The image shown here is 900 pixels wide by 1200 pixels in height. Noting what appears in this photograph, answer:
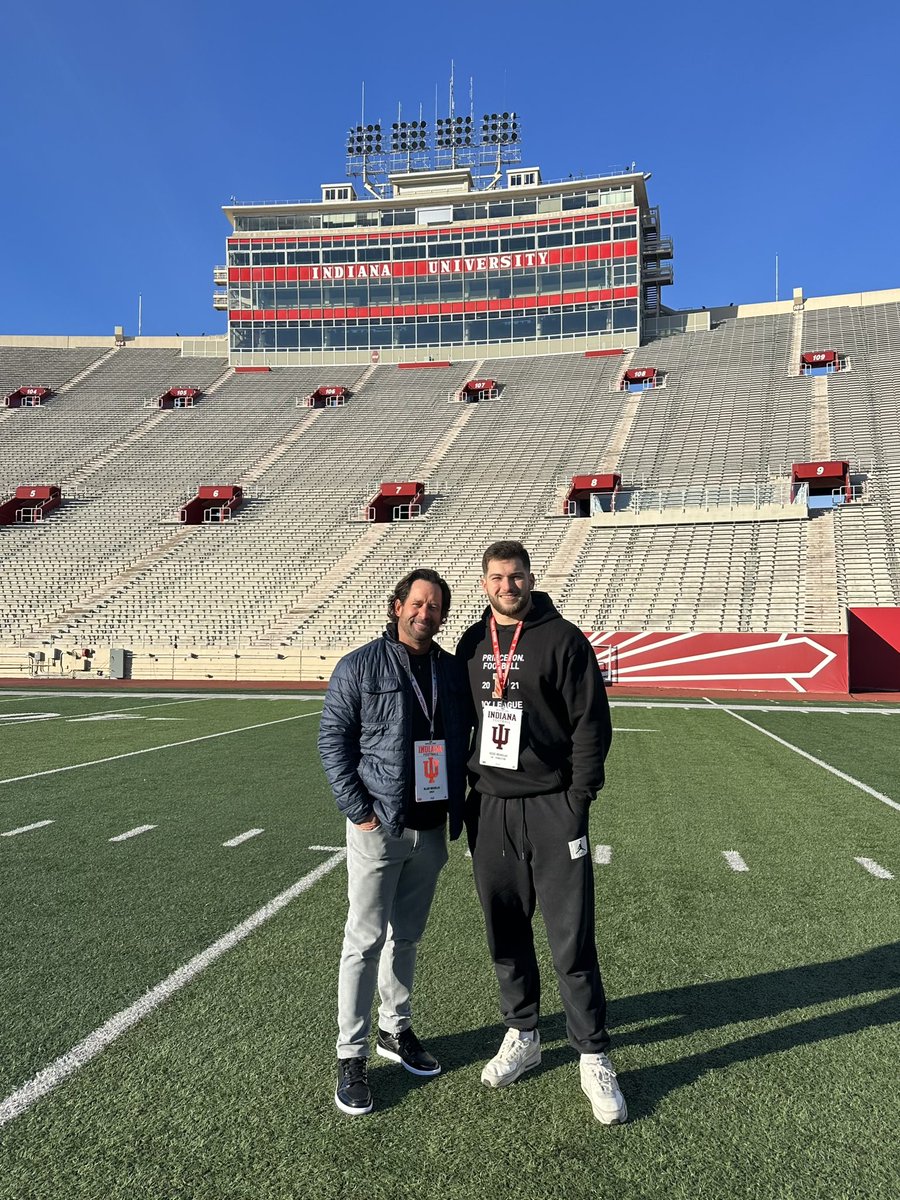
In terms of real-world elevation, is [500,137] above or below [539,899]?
above

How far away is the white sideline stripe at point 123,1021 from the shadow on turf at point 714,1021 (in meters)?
1.18

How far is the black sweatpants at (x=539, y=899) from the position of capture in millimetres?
2904

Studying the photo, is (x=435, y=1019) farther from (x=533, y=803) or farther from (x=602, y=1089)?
(x=533, y=803)

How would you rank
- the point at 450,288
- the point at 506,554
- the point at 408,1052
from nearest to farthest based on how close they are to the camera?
1. the point at 408,1052
2. the point at 506,554
3. the point at 450,288

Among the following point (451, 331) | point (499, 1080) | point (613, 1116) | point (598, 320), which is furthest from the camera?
point (451, 331)

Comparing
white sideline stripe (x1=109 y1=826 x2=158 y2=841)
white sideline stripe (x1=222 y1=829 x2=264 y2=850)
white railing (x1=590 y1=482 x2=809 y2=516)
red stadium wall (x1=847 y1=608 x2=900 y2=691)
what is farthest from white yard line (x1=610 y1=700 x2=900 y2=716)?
white railing (x1=590 y1=482 x2=809 y2=516)

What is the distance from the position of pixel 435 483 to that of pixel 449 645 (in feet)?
40.8

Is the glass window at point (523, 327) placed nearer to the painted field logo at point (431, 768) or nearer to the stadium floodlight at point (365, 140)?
the stadium floodlight at point (365, 140)

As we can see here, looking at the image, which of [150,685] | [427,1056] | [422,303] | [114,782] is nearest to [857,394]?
[422,303]

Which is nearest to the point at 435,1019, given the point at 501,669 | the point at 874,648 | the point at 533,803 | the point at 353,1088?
the point at 353,1088

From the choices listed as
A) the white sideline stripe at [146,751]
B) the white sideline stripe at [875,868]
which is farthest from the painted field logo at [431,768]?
the white sideline stripe at [146,751]

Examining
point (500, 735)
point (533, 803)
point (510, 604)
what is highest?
point (510, 604)

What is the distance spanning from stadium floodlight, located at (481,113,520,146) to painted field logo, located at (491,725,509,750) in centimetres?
6147

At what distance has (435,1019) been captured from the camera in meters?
3.36
